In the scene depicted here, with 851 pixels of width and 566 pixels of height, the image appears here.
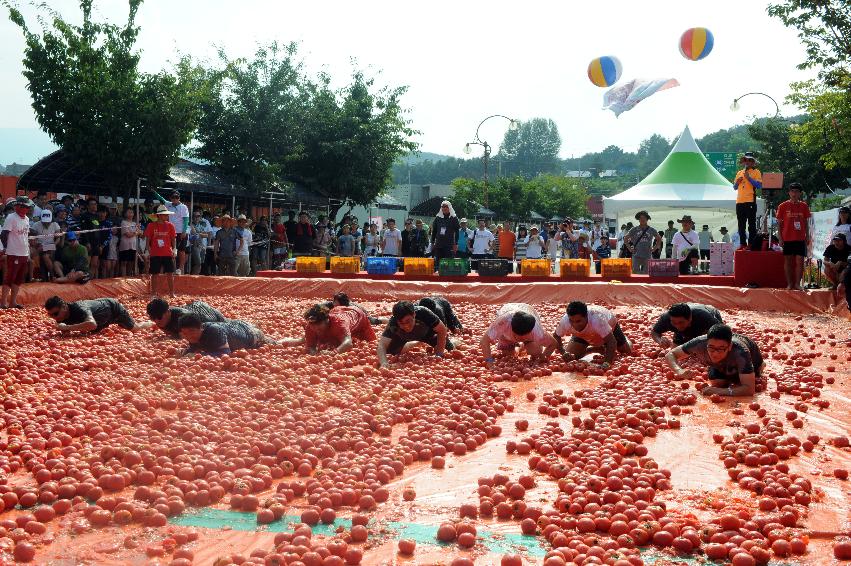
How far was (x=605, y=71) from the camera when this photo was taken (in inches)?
771

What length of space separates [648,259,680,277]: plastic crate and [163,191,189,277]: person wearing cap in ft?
29.4

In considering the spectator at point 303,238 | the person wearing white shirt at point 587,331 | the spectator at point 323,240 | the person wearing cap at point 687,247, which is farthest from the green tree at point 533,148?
the person wearing white shirt at point 587,331

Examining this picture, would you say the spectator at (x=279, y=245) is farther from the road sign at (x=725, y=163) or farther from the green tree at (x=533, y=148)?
the green tree at (x=533, y=148)

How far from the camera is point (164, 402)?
625 centimetres

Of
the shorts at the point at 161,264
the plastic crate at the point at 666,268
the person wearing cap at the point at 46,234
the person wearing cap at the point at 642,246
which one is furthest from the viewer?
the person wearing cap at the point at 642,246

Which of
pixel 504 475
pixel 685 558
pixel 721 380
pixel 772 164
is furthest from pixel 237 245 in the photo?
pixel 772 164

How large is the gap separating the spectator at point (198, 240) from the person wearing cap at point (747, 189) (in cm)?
1048

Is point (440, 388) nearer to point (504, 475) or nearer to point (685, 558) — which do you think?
point (504, 475)

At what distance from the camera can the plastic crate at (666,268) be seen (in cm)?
1451

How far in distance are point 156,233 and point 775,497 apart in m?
11.5

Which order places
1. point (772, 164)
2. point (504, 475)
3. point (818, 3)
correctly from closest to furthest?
point (504, 475)
point (818, 3)
point (772, 164)

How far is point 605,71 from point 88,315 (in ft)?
47.0

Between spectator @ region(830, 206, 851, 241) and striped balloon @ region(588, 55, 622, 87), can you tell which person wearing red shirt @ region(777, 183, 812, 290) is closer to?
spectator @ region(830, 206, 851, 241)

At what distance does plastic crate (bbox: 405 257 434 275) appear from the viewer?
15453 millimetres
